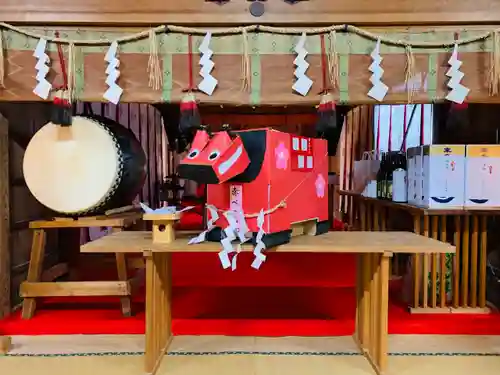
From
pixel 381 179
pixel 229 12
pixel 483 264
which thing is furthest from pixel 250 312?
pixel 229 12

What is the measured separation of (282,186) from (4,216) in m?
1.43

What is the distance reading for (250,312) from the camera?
2.44 m

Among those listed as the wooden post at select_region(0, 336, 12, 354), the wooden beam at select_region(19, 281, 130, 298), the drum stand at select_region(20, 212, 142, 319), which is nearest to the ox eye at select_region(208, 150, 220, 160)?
the drum stand at select_region(20, 212, 142, 319)

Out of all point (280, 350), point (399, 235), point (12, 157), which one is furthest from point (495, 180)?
point (12, 157)

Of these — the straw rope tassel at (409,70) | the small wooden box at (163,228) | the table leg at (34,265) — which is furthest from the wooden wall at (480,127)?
the table leg at (34,265)

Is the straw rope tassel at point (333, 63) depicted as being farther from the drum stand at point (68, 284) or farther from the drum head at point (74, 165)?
the drum stand at point (68, 284)

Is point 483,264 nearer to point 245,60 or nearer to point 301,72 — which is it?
point 301,72

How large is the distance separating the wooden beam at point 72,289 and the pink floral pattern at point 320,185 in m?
1.04

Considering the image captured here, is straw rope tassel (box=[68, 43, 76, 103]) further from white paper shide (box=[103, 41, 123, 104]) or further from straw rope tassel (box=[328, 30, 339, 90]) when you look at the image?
straw rope tassel (box=[328, 30, 339, 90])

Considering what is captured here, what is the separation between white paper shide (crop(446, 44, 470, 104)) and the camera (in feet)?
6.53

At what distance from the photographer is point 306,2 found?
2053 millimetres

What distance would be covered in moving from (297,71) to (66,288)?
1.52m

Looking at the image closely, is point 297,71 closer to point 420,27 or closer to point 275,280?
point 420,27

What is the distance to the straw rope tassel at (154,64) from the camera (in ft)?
6.64
